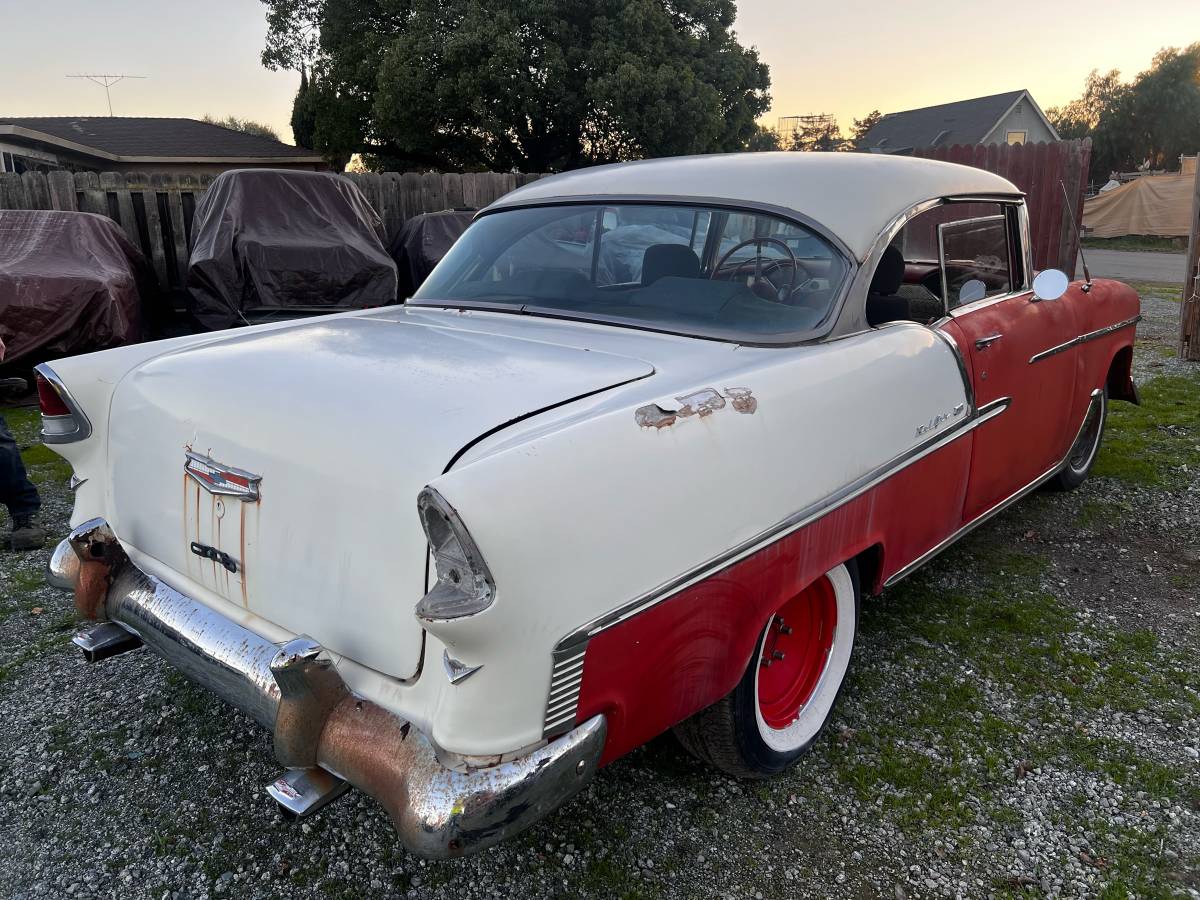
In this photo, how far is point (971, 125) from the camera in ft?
111

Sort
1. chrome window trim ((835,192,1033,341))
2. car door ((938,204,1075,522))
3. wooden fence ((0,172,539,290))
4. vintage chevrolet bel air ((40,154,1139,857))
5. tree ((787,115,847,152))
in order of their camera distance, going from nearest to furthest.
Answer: vintage chevrolet bel air ((40,154,1139,857))
chrome window trim ((835,192,1033,341))
car door ((938,204,1075,522))
wooden fence ((0,172,539,290))
tree ((787,115,847,152))

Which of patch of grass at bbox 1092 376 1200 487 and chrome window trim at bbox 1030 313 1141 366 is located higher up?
chrome window trim at bbox 1030 313 1141 366

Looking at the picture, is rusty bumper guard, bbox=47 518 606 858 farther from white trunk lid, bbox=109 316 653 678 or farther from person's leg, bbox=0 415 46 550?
person's leg, bbox=0 415 46 550

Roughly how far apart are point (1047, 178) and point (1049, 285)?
9280 mm

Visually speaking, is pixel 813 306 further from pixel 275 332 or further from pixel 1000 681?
pixel 275 332

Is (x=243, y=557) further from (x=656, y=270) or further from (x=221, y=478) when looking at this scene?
(x=656, y=270)

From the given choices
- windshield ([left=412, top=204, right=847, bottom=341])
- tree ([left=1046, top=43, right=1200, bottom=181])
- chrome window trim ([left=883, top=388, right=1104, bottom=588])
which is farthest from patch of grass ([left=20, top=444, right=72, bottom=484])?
tree ([left=1046, top=43, right=1200, bottom=181])

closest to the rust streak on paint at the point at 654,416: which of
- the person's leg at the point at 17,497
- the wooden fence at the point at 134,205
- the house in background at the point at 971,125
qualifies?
the person's leg at the point at 17,497

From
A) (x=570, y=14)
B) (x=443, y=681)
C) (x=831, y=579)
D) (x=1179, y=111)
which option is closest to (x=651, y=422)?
(x=443, y=681)

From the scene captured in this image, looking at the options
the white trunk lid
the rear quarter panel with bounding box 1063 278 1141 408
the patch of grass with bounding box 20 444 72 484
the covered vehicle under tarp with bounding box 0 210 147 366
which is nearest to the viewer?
the white trunk lid

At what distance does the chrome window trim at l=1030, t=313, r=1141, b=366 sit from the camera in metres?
3.33

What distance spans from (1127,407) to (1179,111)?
43328 mm

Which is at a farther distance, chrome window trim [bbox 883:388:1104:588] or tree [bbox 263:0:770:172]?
tree [bbox 263:0:770:172]

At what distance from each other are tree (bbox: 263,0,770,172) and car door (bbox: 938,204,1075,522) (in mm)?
17989
